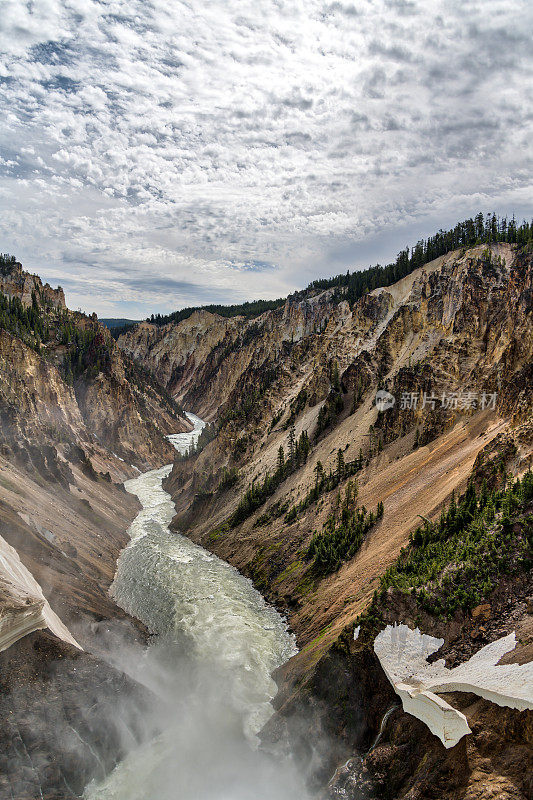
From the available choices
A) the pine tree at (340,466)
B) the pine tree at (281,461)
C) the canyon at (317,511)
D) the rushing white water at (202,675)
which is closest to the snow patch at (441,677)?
the canyon at (317,511)

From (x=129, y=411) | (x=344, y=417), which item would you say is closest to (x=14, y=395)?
(x=129, y=411)

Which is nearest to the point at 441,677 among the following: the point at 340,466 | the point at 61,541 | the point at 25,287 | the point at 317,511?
the point at 317,511

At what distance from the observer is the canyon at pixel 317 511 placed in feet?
39.7

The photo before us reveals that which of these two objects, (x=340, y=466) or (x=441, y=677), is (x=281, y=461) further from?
(x=441, y=677)

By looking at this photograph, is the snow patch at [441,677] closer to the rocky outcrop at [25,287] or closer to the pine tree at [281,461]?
the pine tree at [281,461]

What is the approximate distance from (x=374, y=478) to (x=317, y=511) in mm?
5161

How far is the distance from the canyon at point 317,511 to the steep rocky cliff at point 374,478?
0.32 feet

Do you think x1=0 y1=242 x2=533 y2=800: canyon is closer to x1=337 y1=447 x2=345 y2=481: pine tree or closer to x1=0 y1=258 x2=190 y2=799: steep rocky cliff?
x1=0 y1=258 x2=190 y2=799: steep rocky cliff

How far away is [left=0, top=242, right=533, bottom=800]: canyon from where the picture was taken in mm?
12086

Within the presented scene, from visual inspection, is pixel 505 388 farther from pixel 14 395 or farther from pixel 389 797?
pixel 14 395

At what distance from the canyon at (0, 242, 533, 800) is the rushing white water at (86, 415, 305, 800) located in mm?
748

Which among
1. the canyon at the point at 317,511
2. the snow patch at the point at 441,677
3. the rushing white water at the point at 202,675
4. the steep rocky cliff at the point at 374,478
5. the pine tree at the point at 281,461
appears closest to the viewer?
the snow patch at the point at 441,677

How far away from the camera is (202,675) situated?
21.1 meters

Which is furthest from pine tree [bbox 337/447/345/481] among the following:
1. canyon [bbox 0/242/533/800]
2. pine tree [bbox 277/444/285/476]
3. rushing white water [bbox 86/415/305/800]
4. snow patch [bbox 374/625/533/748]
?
snow patch [bbox 374/625/533/748]
